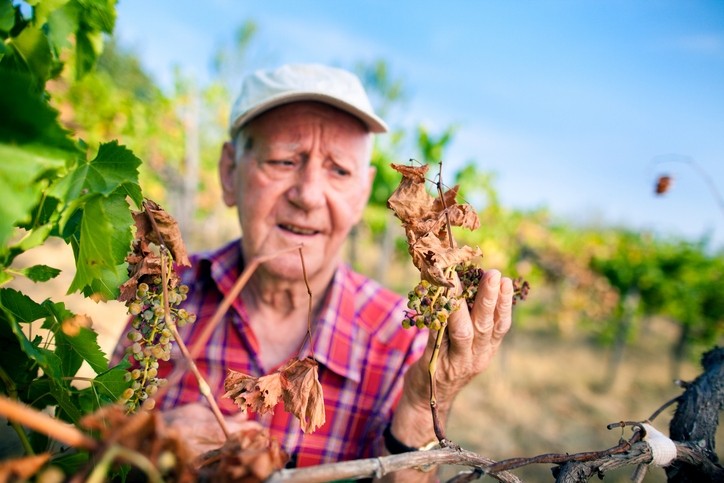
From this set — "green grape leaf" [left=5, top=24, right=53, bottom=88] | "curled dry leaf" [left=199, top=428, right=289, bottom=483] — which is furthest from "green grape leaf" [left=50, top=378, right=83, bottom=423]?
"green grape leaf" [left=5, top=24, right=53, bottom=88]

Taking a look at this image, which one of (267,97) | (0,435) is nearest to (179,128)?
(267,97)

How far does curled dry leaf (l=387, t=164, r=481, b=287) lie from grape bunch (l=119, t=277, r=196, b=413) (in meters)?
0.55

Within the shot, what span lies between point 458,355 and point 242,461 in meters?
0.82

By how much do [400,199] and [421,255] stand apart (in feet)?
0.49

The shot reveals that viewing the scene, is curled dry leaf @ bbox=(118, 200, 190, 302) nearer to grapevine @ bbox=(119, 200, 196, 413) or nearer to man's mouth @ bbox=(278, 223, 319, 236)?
grapevine @ bbox=(119, 200, 196, 413)

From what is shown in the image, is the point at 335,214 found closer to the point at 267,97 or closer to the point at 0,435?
the point at 267,97

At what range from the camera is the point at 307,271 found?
2.33 meters

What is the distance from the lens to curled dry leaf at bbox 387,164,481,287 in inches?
39.1

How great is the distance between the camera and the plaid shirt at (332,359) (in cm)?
216

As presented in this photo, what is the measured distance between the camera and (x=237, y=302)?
2393mm

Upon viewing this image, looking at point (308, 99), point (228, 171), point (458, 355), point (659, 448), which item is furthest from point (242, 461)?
point (228, 171)

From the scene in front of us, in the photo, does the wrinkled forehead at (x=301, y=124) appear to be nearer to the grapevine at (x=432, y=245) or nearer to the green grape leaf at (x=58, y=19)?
the green grape leaf at (x=58, y=19)

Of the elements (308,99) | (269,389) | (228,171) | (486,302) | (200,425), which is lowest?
(200,425)

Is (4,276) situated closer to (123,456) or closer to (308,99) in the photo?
(123,456)
